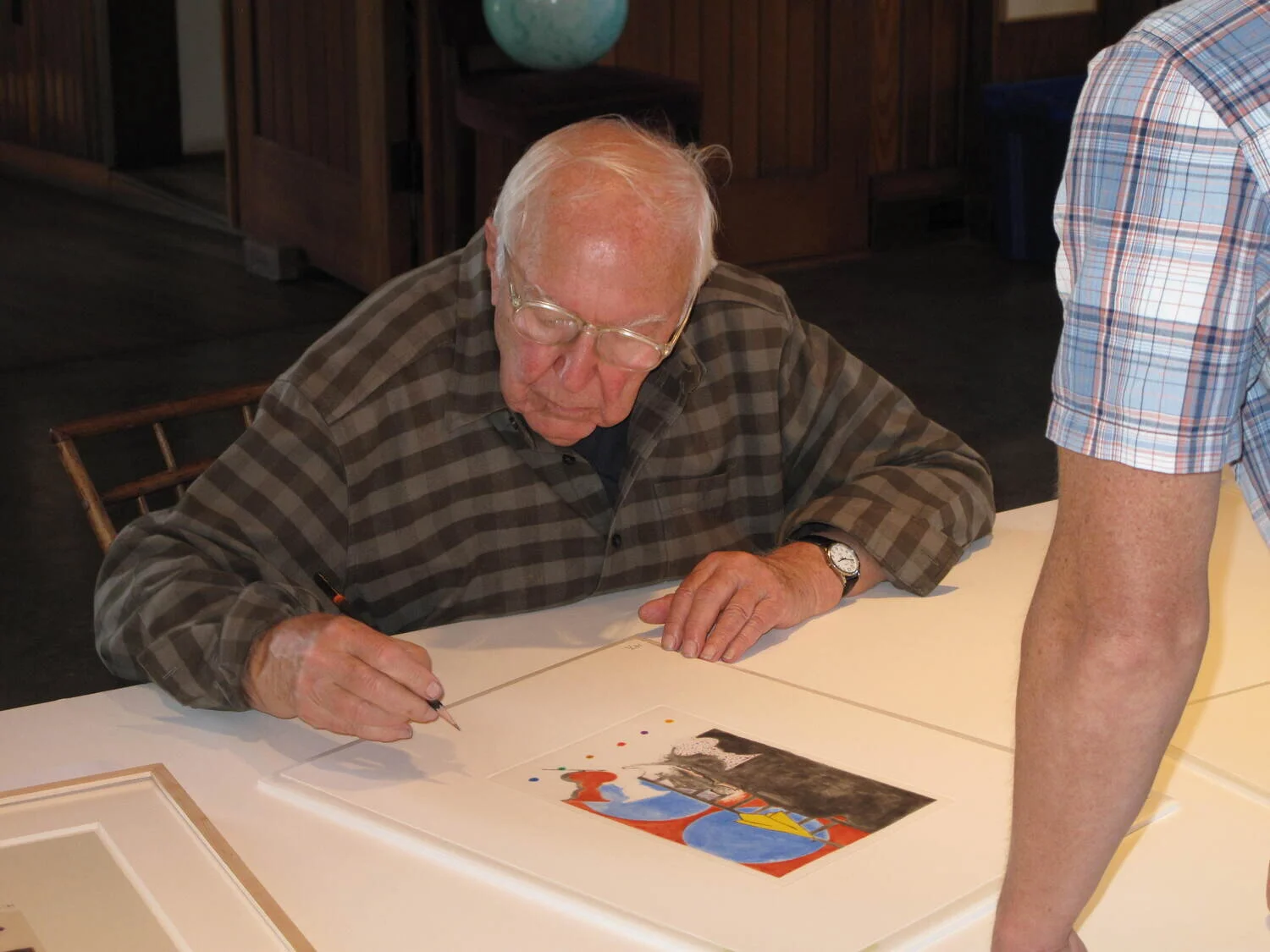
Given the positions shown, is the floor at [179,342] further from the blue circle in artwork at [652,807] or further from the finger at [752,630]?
the blue circle in artwork at [652,807]

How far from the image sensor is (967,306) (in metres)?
5.94

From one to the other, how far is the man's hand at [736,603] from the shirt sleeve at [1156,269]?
2.47 feet

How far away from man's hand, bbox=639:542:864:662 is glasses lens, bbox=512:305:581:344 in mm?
287

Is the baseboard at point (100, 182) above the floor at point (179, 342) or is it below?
above

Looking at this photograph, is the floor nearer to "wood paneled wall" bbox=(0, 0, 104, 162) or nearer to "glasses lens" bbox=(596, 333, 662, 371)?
"wood paneled wall" bbox=(0, 0, 104, 162)

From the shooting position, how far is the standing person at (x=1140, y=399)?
0.89 meters

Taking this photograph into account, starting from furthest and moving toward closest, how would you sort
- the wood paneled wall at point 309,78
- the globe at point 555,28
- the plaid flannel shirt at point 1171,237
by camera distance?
the wood paneled wall at point 309,78 < the globe at point 555,28 < the plaid flannel shirt at point 1171,237

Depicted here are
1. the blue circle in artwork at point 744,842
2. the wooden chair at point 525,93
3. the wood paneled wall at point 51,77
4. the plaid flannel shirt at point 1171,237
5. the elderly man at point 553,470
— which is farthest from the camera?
the wood paneled wall at point 51,77

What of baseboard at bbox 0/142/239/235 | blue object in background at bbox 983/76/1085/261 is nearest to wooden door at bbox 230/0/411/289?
baseboard at bbox 0/142/239/235

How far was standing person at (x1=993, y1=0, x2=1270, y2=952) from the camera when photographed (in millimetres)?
892

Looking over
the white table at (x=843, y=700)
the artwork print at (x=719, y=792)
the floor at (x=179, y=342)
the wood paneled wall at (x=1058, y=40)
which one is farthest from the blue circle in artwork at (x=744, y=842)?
the wood paneled wall at (x=1058, y=40)

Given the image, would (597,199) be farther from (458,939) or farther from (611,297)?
(458,939)

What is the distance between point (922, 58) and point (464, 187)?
218 centimetres

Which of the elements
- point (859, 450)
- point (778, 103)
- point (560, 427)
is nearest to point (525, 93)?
point (778, 103)
